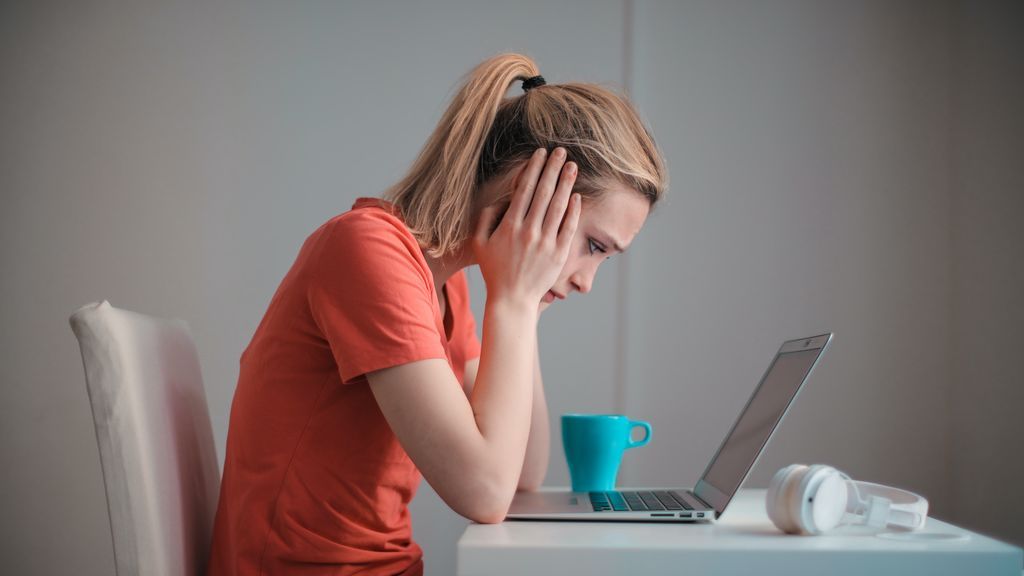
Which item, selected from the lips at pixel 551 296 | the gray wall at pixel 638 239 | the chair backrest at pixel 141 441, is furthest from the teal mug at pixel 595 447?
the gray wall at pixel 638 239

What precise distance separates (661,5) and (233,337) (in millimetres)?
1340

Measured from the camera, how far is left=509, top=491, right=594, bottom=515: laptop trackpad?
0.91 m

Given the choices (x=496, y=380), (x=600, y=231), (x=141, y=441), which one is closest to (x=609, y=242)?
(x=600, y=231)

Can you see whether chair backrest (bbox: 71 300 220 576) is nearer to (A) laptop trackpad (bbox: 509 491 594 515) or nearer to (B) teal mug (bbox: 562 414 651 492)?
(A) laptop trackpad (bbox: 509 491 594 515)

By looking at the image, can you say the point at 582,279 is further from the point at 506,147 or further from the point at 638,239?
Answer: the point at 638,239

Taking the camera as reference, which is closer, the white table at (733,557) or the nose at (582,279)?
the white table at (733,557)

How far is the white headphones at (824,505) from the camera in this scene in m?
0.73

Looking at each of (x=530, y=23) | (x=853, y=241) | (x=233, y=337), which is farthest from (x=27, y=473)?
(x=853, y=241)

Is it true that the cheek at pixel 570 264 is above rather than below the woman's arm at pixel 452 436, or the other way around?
above

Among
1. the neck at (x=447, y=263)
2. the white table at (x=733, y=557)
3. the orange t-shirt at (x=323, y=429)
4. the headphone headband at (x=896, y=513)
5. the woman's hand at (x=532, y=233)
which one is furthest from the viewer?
the neck at (x=447, y=263)

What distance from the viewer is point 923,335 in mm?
1996

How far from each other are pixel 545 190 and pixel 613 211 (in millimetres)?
98

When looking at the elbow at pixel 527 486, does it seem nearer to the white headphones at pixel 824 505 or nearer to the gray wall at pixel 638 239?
the white headphones at pixel 824 505

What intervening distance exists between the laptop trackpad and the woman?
0.06 metres
